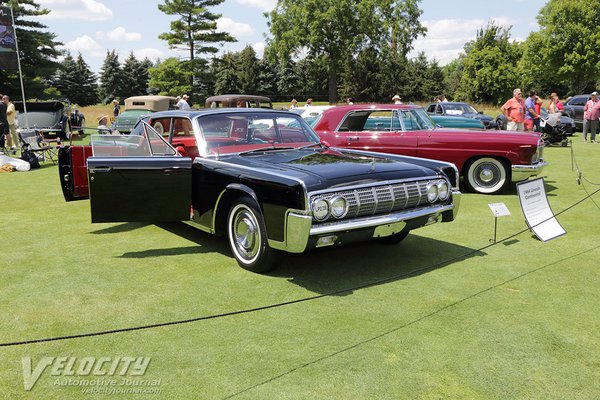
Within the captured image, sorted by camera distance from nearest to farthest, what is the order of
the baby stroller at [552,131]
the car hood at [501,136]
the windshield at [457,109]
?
the car hood at [501,136], the baby stroller at [552,131], the windshield at [457,109]

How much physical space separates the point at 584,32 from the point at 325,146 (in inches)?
2241

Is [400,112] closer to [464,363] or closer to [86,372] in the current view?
[464,363]

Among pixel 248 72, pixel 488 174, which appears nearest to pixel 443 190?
pixel 488 174

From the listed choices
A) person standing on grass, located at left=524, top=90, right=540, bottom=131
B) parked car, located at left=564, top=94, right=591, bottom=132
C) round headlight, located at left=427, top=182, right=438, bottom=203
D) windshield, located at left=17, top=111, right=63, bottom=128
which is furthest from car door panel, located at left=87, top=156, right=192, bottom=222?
parked car, located at left=564, top=94, right=591, bottom=132

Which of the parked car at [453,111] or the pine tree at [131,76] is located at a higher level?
the pine tree at [131,76]

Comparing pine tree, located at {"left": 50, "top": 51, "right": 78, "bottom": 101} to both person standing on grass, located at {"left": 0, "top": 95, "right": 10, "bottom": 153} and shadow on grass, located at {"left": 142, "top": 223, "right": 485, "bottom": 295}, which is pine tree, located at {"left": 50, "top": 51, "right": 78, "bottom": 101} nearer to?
person standing on grass, located at {"left": 0, "top": 95, "right": 10, "bottom": 153}

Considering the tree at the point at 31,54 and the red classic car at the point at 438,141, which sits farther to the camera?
the tree at the point at 31,54

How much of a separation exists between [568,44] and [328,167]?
192 feet

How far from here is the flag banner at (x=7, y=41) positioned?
17359 mm

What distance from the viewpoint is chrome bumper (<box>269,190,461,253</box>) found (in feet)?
13.7

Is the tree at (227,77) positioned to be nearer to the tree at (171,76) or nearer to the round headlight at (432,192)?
the tree at (171,76)

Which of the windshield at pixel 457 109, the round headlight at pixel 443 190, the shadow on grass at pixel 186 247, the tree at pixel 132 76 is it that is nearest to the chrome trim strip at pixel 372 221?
the round headlight at pixel 443 190

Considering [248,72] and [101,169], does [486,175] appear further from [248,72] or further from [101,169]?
[248,72]

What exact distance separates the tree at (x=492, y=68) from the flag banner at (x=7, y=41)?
132ft
